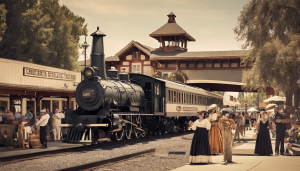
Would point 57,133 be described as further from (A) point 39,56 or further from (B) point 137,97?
(A) point 39,56

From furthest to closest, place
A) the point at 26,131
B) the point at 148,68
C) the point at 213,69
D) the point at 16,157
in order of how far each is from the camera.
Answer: the point at 148,68 < the point at 213,69 < the point at 26,131 < the point at 16,157

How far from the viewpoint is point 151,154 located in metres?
12.7

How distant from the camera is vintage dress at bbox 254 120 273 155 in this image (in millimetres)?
11586

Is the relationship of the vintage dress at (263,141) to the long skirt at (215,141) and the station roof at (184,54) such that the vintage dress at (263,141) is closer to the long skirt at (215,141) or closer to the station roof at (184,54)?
the long skirt at (215,141)

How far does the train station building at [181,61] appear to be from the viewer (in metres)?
37.0

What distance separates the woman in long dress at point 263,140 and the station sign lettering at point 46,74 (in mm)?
12584

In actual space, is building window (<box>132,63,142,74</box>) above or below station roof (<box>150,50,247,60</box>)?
below

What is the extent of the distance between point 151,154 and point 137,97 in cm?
557

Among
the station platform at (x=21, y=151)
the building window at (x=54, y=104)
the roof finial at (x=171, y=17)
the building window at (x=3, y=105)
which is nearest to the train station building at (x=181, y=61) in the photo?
the roof finial at (x=171, y=17)

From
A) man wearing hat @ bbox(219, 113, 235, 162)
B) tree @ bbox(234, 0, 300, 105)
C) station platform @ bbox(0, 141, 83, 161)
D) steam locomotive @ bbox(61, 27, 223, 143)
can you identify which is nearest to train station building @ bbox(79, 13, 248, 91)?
tree @ bbox(234, 0, 300, 105)

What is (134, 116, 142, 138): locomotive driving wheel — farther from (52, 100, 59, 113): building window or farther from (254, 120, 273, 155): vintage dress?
(52, 100, 59, 113): building window

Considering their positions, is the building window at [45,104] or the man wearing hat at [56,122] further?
the building window at [45,104]

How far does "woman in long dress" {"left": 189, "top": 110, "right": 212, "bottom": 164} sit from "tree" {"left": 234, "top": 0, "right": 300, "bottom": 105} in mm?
13949

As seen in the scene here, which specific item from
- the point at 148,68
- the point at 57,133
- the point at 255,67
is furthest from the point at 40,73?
the point at 148,68
